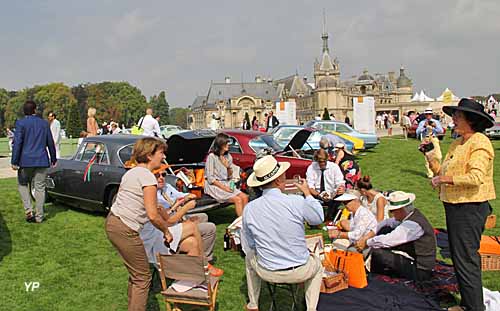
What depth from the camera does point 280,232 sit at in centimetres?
447

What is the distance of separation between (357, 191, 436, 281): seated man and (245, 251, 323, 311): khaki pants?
5.31 ft

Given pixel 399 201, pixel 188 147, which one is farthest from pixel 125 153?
pixel 399 201

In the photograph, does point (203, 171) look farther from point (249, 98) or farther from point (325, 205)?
point (249, 98)

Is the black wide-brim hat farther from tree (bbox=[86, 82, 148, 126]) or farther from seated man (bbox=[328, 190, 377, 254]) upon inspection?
tree (bbox=[86, 82, 148, 126])

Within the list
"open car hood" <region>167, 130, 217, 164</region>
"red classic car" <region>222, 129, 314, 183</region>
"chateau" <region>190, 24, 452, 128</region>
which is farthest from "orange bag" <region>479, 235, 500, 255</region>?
"chateau" <region>190, 24, 452, 128</region>

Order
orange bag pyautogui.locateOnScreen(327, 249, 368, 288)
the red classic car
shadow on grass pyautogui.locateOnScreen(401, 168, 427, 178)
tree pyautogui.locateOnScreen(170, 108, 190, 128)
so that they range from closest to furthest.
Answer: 1. orange bag pyautogui.locateOnScreen(327, 249, 368, 288)
2. the red classic car
3. shadow on grass pyautogui.locateOnScreen(401, 168, 427, 178)
4. tree pyautogui.locateOnScreen(170, 108, 190, 128)

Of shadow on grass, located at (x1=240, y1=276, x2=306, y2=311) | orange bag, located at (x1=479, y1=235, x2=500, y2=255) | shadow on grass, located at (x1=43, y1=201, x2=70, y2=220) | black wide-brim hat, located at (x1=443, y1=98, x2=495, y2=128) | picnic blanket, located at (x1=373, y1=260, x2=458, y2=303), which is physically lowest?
shadow on grass, located at (x1=240, y1=276, x2=306, y2=311)

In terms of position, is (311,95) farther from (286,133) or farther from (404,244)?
(404,244)

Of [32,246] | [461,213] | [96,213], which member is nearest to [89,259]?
[32,246]

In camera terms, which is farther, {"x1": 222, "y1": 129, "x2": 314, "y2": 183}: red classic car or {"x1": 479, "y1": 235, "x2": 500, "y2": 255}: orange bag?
{"x1": 222, "y1": 129, "x2": 314, "y2": 183}: red classic car

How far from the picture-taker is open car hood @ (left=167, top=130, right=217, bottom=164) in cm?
967

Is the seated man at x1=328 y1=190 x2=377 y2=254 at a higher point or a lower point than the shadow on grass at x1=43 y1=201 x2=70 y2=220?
Result: higher

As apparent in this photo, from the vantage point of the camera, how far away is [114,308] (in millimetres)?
5648

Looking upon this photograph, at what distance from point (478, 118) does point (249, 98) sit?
126283mm
